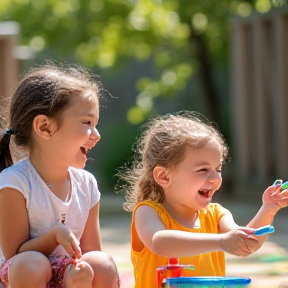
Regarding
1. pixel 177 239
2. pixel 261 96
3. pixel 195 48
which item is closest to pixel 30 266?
pixel 177 239

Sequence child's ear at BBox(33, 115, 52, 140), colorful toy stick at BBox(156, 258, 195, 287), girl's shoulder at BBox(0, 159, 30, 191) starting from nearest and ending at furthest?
1. colorful toy stick at BBox(156, 258, 195, 287)
2. girl's shoulder at BBox(0, 159, 30, 191)
3. child's ear at BBox(33, 115, 52, 140)

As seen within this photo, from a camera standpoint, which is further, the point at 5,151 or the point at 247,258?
the point at 247,258

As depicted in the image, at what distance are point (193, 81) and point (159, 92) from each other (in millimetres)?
3108

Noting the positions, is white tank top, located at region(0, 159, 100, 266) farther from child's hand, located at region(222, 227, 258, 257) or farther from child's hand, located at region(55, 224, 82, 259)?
child's hand, located at region(222, 227, 258, 257)

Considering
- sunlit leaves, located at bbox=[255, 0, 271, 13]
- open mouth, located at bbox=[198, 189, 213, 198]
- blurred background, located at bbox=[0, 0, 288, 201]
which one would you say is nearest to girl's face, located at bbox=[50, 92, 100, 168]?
open mouth, located at bbox=[198, 189, 213, 198]

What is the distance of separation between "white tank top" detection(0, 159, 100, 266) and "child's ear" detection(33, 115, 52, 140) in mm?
138

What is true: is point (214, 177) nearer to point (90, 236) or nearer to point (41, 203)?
point (90, 236)

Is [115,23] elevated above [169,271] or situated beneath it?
elevated above

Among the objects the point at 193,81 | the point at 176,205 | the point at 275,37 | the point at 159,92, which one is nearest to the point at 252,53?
the point at 275,37

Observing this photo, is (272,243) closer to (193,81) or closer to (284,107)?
(284,107)

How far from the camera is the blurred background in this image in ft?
33.2

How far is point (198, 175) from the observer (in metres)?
3.25

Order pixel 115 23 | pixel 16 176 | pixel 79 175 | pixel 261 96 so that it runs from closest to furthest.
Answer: pixel 16 176
pixel 79 175
pixel 261 96
pixel 115 23

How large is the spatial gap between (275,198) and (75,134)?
0.84m
